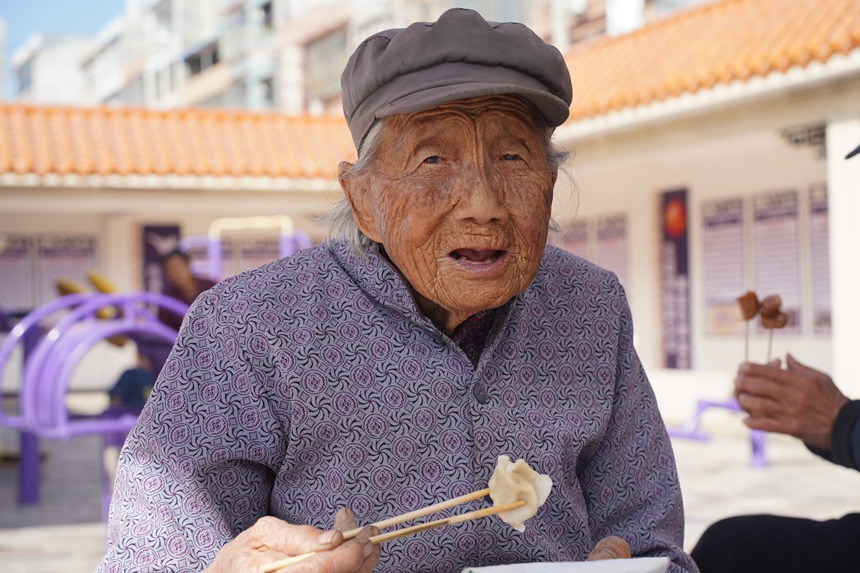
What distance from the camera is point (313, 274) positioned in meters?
1.70

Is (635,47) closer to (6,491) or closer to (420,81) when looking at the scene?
(6,491)

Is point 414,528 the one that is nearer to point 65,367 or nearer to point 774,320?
point 774,320

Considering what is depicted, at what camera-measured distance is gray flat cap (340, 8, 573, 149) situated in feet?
4.96

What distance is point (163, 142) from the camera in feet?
38.3

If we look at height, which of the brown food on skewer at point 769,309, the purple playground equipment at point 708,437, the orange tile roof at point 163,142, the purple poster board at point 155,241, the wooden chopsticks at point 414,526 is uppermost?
the orange tile roof at point 163,142

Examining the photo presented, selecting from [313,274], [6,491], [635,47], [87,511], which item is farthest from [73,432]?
[635,47]

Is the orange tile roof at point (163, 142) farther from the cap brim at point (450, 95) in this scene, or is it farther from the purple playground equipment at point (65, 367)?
the cap brim at point (450, 95)

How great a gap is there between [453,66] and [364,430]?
21.8 inches

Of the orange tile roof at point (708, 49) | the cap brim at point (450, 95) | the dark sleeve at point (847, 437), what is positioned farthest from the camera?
the orange tile roof at point (708, 49)

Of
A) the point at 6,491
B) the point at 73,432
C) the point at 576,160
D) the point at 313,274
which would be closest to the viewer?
the point at 313,274

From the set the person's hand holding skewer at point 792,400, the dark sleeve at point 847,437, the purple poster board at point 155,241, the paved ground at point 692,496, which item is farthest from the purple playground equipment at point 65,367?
the purple poster board at point 155,241

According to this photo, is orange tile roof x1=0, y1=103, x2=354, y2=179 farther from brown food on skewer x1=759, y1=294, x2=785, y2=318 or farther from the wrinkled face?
the wrinkled face

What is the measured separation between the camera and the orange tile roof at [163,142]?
10.9 m

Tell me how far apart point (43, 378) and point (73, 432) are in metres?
0.50
